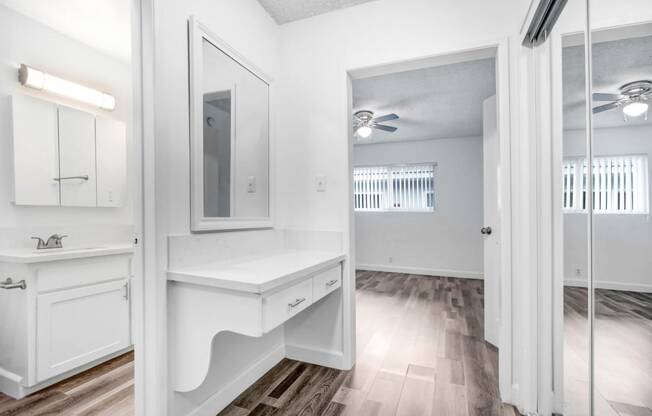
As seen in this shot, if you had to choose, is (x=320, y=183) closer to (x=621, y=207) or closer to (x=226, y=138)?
(x=226, y=138)

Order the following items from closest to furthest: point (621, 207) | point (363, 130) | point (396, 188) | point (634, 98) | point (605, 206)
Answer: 1. point (634, 98)
2. point (621, 207)
3. point (605, 206)
4. point (363, 130)
5. point (396, 188)

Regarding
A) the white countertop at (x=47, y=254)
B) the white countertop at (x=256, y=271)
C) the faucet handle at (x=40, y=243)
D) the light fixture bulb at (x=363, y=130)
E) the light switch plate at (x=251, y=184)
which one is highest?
the light fixture bulb at (x=363, y=130)

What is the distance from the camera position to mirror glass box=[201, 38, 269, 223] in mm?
1644

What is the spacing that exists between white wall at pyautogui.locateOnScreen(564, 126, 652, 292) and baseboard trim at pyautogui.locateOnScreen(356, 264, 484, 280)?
13.0 feet

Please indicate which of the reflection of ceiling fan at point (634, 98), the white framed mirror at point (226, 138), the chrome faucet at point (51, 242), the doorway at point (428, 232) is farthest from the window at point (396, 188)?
the reflection of ceiling fan at point (634, 98)

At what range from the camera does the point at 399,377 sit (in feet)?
6.51

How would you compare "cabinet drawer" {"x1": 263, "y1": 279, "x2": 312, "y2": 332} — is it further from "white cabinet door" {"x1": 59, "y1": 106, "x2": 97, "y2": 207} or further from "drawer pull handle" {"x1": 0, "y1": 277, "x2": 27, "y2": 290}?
"white cabinet door" {"x1": 59, "y1": 106, "x2": 97, "y2": 207}

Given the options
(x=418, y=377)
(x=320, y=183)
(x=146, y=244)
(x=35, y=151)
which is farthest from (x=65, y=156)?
(x=418, y=377)

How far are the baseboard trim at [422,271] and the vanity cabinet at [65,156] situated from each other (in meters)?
4.12

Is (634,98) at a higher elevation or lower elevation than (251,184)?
higher

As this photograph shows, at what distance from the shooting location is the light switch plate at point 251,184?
6.40ft

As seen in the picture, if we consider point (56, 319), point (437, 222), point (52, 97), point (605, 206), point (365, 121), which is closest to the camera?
point (605, 206)

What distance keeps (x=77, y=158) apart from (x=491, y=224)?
329 centimetres

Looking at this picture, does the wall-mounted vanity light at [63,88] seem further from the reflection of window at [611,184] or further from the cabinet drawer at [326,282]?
the reflection of window at [611,184]
